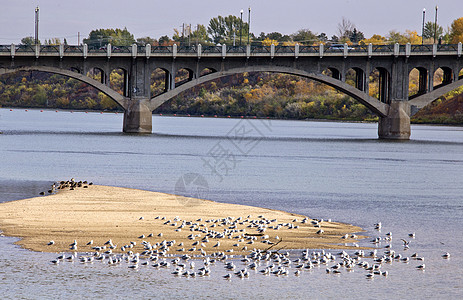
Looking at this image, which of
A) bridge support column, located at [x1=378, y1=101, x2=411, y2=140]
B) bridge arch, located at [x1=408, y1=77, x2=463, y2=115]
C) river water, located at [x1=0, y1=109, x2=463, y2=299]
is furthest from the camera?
bridge support column, located at [x1=378, y1=101, x2=411, y2=140]

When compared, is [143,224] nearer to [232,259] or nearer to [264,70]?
[232,259]

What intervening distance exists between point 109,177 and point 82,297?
86.2ft

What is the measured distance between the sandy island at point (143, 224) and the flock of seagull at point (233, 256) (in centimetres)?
12

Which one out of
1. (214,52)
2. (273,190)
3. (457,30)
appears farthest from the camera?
(457,30)

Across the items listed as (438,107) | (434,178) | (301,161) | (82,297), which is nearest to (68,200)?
(82,297)

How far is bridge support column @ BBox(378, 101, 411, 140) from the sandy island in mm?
64231

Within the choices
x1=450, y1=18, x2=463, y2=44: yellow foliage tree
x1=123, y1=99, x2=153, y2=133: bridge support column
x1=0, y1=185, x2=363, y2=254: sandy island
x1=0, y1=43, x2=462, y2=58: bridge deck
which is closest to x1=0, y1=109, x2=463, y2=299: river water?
x1=0, y1=185, x2=363, y2=254: sandy island

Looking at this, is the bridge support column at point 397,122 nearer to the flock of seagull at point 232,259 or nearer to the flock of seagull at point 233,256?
the flock of seagull at point 233,256

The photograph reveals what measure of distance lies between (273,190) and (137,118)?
54865 millimetres

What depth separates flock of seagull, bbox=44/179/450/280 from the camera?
1989 cm

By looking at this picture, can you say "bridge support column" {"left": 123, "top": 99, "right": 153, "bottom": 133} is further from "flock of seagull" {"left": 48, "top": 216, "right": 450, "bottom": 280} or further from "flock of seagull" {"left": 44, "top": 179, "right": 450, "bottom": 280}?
"flock of seagull" {"left": 48, "top": 216, "right": 450, "bottom": 280}

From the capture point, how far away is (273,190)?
1550 inches

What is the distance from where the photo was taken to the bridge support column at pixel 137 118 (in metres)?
90.6

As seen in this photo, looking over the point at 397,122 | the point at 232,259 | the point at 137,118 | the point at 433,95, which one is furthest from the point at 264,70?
the point at 232,259
